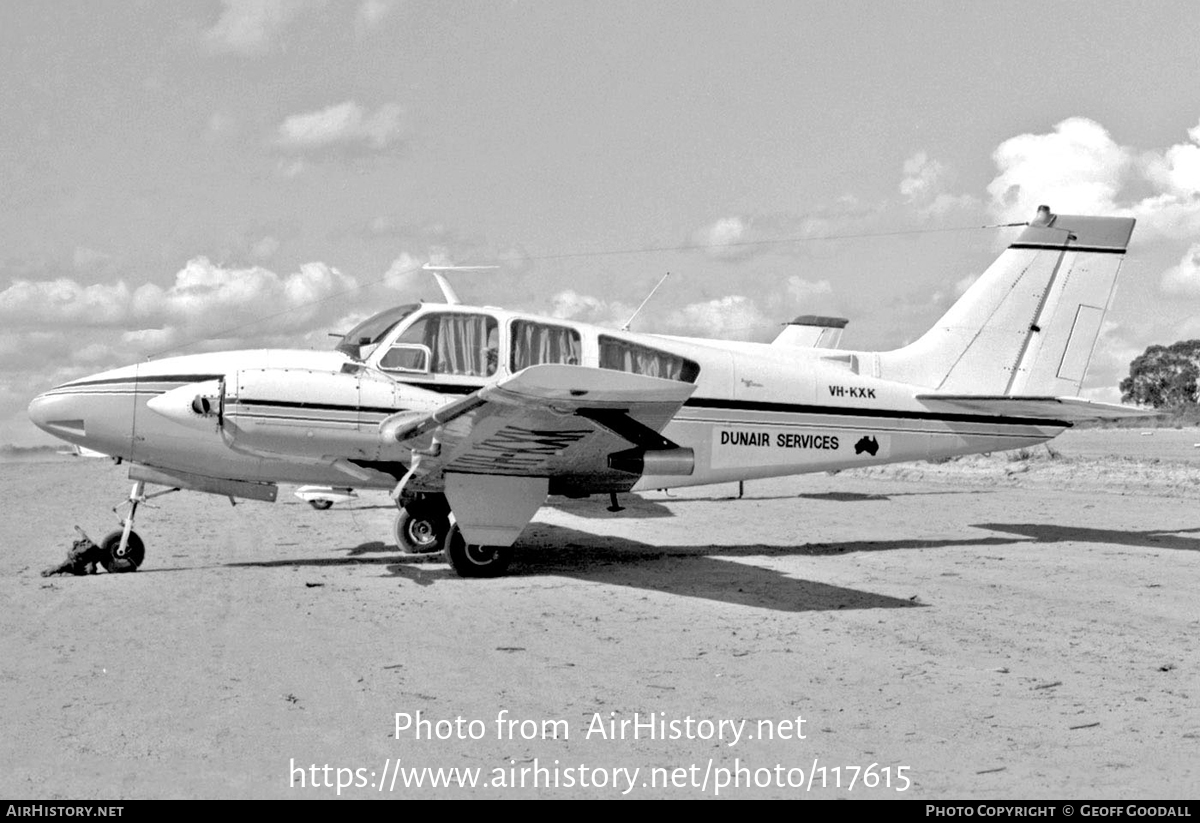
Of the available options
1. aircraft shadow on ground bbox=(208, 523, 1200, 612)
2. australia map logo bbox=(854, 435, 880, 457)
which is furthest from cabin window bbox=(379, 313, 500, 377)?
australia map logo bbox=(854, 435, 880, 457)

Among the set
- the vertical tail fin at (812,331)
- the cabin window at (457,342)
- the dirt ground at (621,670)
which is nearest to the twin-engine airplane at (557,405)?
the cabin window at (457,342)

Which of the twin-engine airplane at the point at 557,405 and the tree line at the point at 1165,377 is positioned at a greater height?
the tree line at the point at 1165,377

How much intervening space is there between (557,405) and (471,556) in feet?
7.47

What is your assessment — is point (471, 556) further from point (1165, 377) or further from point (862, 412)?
point (1165, 377)

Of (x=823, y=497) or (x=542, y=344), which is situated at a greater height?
(x=542, y=344)

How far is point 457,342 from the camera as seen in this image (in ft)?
34.7

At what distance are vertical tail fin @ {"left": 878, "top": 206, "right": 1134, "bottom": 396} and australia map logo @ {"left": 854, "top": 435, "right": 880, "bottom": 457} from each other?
1.30m

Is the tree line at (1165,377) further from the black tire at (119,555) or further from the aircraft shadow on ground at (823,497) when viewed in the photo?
the black tire at (119,555)

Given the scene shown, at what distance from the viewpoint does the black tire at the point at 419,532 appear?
11.9 meters

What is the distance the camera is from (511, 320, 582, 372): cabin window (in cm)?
1062

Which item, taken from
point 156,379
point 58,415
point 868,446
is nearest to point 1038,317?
point 868,446

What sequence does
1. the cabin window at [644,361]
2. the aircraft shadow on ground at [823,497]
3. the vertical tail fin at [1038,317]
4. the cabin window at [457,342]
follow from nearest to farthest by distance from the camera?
the cabin window at [457,342]
the cabin window at [644,361]
the vertical tail fin at [1038,317]
the aircraft shadow on ground at [823,497]

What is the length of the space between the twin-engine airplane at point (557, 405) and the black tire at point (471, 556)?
0.02 metres

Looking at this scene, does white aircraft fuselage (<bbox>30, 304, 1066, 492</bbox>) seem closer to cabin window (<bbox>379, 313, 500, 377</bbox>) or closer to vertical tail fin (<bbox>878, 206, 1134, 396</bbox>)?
cabin window (<bbox>379, 313, 500, 377</bbox>)
